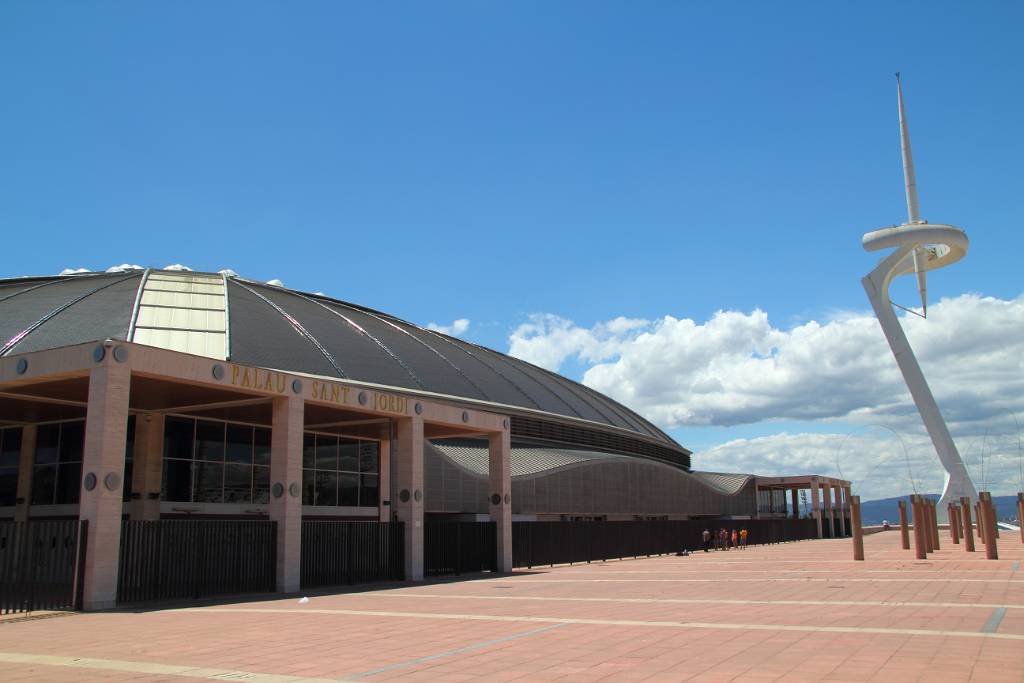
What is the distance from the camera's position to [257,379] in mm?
23391

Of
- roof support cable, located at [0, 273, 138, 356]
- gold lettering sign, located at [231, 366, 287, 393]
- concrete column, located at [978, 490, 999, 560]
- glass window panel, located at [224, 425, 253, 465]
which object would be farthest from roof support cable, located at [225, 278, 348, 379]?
concrete column, located at [978, 490, 999, 560]

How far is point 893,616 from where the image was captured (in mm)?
14938

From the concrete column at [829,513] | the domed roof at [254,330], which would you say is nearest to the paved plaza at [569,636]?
the domed roof at [254,330]

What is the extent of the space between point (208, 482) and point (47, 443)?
5327 millimetres

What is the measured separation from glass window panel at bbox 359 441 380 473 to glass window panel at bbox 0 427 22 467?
1178 centimetres

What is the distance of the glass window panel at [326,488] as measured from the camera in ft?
107

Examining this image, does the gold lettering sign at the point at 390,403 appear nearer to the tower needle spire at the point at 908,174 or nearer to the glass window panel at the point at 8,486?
the glass window panel at the point at 8,486

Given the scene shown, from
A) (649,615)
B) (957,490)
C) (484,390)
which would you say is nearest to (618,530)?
(484,390)

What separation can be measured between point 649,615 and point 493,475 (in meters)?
17.0

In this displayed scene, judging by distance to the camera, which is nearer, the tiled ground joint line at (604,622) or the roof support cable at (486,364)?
the tiled ground joint line at (604,622)

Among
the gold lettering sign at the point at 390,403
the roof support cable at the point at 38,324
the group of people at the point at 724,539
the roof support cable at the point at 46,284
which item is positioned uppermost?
the roof support cable at the point at 46,284

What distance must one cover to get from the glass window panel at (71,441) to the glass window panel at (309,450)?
24.9ft

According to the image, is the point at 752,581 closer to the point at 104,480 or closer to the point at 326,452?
the point at 326,452

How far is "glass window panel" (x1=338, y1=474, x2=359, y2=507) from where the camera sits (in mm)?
33625
